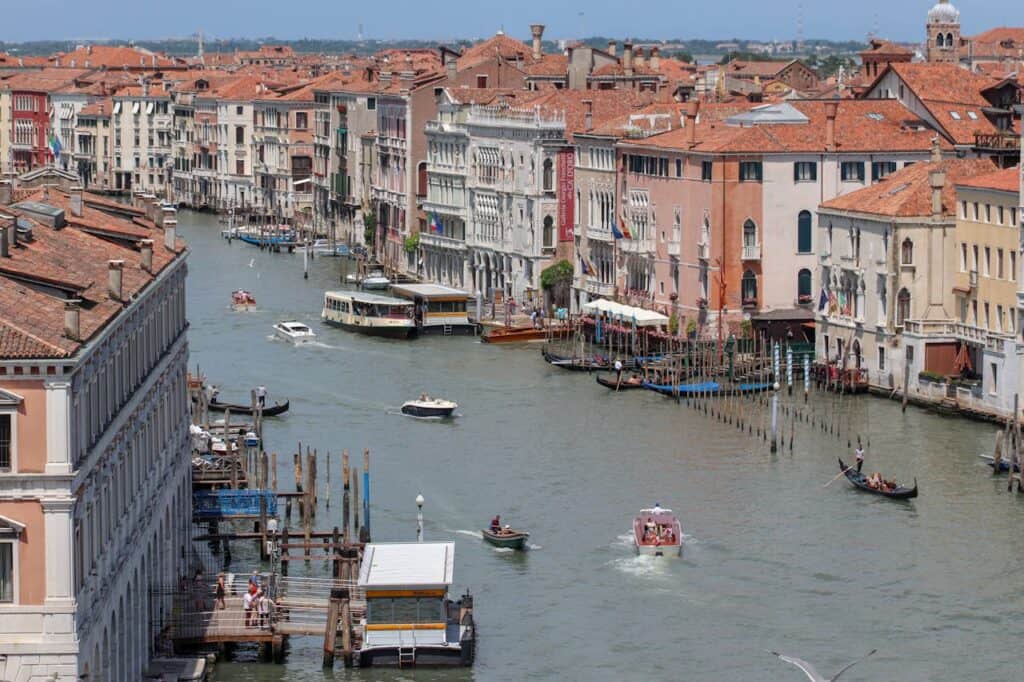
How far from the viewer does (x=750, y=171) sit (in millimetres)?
49625

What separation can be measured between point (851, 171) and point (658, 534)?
21.0 meters

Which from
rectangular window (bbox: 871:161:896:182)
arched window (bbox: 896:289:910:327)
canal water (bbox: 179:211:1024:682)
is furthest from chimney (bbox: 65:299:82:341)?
rectangular window (bbox: 871:161:896:182)

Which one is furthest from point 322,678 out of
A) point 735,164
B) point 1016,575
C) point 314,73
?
point 314,73

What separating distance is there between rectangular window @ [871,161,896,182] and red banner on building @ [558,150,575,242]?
→ 8629 millimetres

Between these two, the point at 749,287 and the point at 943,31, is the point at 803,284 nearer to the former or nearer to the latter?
the point at 749,287

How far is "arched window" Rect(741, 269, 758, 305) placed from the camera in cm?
4966

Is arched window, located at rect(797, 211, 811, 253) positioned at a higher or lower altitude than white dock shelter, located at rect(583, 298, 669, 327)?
higher

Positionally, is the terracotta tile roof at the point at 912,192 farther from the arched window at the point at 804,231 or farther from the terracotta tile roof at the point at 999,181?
the arched window at the point at 804,231

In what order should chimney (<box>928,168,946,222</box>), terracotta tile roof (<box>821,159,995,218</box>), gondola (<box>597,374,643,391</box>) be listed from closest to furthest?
chimney (<box>928,168,946,222</box>) → terracotta tile roof (<box>821,159,995,218</box>) → gondola (<box>597,374,643,391</box>)

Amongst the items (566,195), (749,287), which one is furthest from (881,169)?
(566,195)

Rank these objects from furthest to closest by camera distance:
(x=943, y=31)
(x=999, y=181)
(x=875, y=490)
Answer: (x=943, y=31), (x=999, y=181), (x=875, y=490)

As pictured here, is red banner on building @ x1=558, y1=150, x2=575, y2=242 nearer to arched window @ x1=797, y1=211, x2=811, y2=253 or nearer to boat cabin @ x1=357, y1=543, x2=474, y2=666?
arched window @ x1=797, y1=211, x2=811, y2=253

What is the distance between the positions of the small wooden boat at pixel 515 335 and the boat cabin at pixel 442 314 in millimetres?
1509

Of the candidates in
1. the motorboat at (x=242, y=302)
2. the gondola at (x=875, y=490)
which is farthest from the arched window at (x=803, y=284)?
the gondola at (x=875, y=490)
